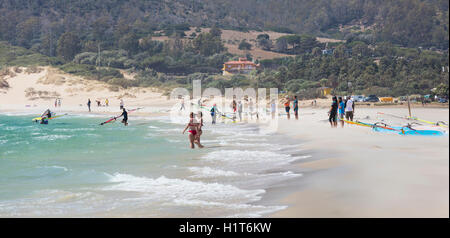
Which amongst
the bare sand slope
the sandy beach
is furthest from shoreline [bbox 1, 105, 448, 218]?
the bare sand slope

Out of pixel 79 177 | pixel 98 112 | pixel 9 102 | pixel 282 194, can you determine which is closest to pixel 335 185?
pixel 282 194

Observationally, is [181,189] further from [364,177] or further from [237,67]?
[237,67]

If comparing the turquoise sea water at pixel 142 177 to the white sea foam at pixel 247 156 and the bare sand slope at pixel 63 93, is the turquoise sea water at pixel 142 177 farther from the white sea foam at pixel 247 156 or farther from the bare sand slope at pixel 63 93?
the bare sand slope at pixel 63 93

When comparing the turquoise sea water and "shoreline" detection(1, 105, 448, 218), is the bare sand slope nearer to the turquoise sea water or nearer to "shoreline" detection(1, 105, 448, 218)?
the turquoise sea water

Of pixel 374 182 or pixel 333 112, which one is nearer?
pixel 374 182

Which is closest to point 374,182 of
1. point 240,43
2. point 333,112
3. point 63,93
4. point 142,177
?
point 142,177

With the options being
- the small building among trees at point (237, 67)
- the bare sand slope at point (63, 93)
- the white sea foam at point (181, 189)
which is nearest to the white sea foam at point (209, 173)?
the white sea foam at point (181, 189)

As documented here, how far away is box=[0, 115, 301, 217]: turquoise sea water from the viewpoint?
9539 millimetres

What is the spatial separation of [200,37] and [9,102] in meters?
52.9

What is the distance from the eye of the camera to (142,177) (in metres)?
12.9

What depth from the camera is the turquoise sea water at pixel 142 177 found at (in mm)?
9539
